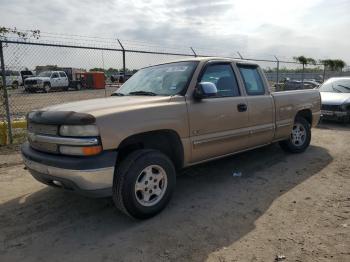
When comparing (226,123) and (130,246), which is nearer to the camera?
(130,246)

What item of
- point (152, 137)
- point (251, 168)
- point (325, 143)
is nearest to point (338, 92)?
point (325, 143)

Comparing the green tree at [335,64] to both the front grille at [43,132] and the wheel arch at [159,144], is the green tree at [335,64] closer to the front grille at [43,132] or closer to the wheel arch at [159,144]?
the wheel arch at [159,144]

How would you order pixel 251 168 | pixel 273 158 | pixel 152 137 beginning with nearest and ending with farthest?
pixel 152 137 → pixel 251 168 → pixel 273 158

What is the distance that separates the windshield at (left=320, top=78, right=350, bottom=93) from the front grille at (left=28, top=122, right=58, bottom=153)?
34.0ft

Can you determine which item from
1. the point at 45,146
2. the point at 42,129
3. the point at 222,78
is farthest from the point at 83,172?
the point at 222,78

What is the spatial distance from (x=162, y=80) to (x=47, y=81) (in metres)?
27.8

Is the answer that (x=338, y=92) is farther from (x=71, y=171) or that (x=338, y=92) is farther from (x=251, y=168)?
(x=71, y=171)

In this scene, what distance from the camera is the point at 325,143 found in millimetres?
7980

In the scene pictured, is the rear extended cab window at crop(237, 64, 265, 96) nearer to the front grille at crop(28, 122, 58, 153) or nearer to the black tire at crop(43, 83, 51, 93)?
the front grille at crop(28, 122, 58, 153)

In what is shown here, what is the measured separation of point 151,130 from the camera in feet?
13.0

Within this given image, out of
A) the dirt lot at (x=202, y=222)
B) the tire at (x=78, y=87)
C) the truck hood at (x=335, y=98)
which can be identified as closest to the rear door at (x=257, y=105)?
the dirt lot at (x=202, y=222)

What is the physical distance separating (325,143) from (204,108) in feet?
15.2

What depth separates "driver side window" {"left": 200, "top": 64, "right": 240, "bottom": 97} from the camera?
193 inches

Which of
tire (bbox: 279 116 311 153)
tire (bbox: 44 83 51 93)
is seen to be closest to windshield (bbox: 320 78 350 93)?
tire (bbox: 279 116 311 153)
